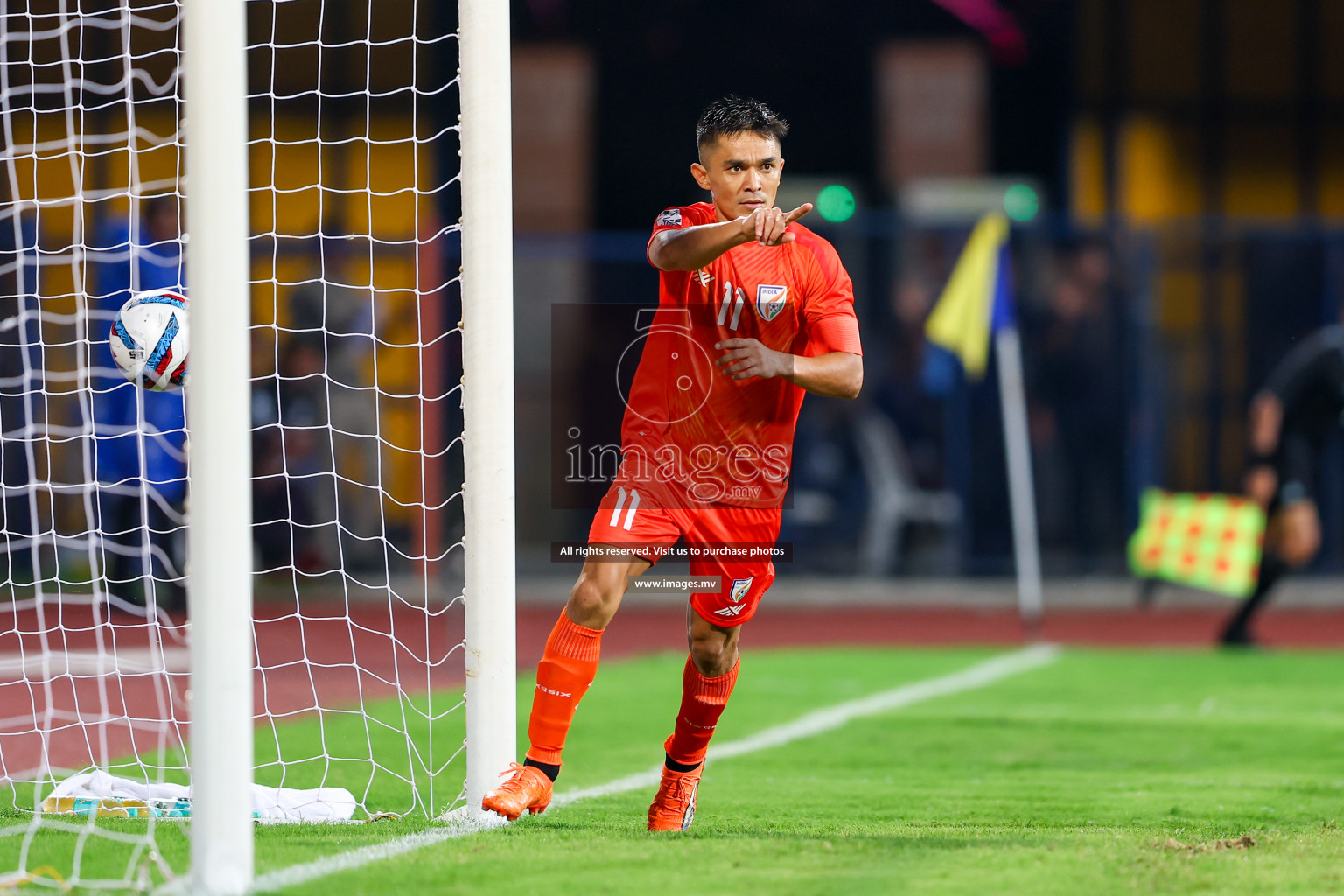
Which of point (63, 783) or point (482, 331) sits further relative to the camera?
point (63, 783)

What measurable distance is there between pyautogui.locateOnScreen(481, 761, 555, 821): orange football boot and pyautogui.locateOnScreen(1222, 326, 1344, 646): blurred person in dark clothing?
6710mm

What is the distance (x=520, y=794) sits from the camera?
14.3 ft

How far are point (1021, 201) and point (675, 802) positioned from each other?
11832mm

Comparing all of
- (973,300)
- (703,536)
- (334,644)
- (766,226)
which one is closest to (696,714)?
(703,536)

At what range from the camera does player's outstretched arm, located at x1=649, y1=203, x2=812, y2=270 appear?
396cm

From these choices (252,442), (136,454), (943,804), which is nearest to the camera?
(943,804)

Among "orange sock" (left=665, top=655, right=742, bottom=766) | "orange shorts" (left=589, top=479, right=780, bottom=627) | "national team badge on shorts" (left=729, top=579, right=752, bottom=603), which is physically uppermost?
"orange shorts" (left=589, top=479, right=780, bottom=627)

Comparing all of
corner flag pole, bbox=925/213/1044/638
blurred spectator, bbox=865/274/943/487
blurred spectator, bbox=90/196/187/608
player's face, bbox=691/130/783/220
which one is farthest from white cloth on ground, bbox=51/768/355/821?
blurred spectator, bbox=865/274/943/487

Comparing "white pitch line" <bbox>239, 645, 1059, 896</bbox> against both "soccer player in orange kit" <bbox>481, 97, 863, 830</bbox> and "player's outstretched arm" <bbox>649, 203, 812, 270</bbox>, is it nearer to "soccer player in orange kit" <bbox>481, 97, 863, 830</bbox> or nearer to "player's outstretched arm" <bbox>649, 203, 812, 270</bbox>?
"soccer player in orange kit" <bbox>481, 97, 863, 830</bbox>

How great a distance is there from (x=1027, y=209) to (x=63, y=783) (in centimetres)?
1208

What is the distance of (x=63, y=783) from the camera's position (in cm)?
490

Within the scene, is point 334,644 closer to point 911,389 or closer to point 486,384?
point 911,389

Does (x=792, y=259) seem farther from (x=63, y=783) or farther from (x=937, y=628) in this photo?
(x=937, y=628)

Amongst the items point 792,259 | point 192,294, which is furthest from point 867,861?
point 192,294
